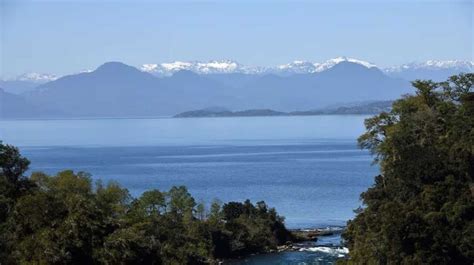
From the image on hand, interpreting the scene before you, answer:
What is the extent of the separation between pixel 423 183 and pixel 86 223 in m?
11.8

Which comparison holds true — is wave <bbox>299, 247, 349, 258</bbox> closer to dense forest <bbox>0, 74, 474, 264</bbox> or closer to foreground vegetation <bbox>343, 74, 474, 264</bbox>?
dense forest <bbox>0, 74, 474, 264</bbox>

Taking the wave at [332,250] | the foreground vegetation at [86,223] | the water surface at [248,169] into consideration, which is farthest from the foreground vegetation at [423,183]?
the water surface at [248,169]

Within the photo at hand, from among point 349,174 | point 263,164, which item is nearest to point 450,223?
point 349,174

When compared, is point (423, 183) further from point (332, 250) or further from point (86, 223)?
point (332, 250)

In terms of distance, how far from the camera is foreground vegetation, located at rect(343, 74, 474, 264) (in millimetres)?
24531

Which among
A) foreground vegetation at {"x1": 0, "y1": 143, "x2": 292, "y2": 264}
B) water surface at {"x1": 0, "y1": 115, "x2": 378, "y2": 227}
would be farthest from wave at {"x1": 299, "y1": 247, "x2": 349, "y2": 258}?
water surface at {"x1": 0, "y1": 115, "x2": 378, "y2": 227}

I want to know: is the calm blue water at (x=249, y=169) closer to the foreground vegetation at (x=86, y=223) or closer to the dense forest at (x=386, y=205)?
the foreground vegetation at (x=86, y=223)

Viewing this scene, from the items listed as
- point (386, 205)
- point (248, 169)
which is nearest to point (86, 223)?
point (386, 205)

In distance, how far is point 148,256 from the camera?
30281 millimetres

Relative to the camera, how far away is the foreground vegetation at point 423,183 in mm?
24531

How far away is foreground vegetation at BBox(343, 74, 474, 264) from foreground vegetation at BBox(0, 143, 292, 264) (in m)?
8.70

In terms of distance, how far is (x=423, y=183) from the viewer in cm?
2689

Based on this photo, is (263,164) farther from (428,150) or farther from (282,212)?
(428,150)

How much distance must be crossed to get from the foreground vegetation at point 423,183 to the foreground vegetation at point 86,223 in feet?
28.5
